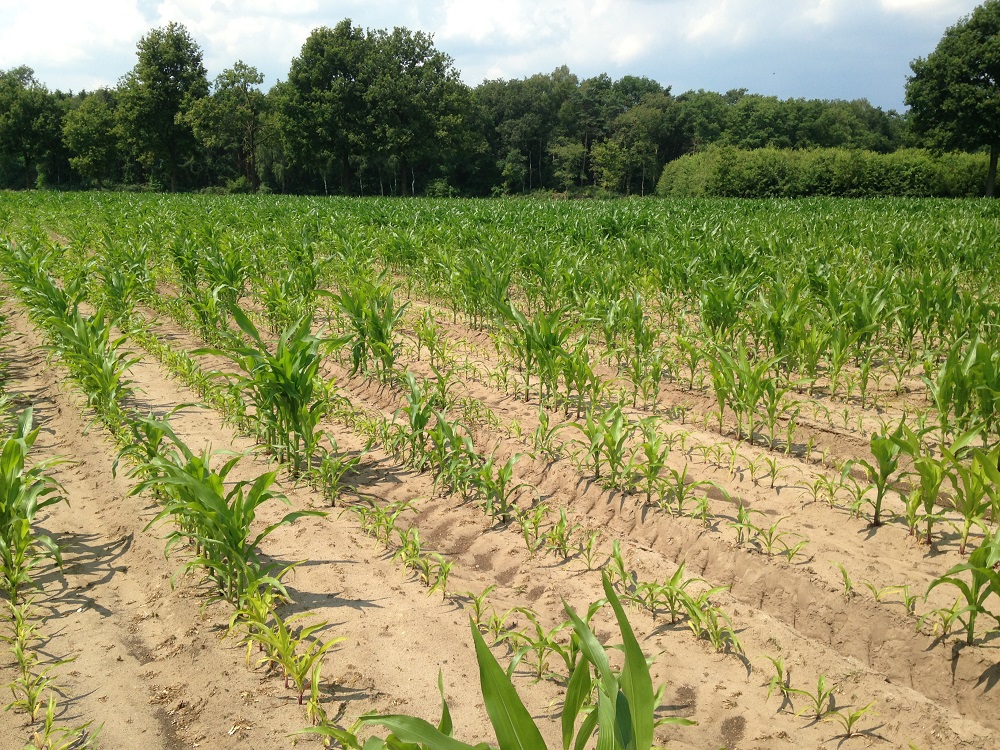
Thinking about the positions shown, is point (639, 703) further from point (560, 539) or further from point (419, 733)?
point (560, 539)

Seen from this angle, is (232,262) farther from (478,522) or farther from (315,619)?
(315,619)

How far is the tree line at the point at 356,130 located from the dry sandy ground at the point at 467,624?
147ft

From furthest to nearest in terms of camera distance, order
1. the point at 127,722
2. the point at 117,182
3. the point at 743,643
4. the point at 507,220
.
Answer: the point at 117,182, the point at 507,220, the point at 743,643, the point at 127,722

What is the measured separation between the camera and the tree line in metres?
51.8

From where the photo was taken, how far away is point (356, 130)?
51812 mm

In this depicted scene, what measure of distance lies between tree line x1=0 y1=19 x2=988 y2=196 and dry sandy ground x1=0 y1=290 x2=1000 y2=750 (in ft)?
147

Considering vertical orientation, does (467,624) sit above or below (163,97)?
below

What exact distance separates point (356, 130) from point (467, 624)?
53735 mm

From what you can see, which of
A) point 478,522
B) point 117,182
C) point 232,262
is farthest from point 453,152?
point 478,522

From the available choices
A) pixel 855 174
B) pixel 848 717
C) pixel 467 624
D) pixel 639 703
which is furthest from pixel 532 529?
pixel 855 174

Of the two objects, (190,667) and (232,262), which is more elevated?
(232,262)

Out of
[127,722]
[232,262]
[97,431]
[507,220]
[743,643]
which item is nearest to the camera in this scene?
[127,722]

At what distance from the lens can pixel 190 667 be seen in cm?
262

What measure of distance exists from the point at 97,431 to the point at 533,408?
127 inches
